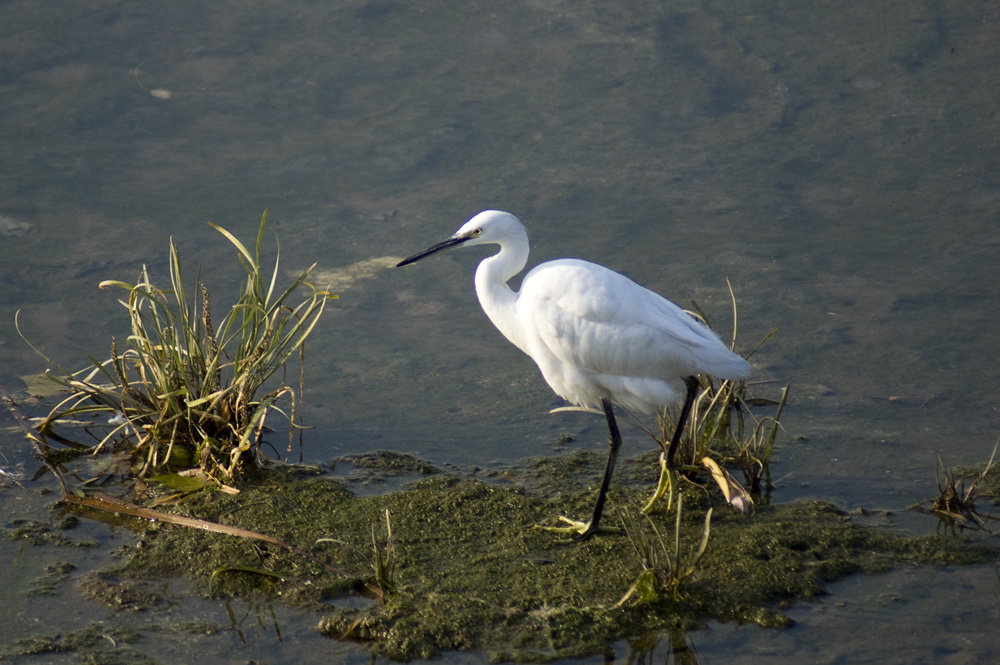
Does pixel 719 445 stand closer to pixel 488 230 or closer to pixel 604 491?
pixel 604 491

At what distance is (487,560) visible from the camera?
3.63 meters

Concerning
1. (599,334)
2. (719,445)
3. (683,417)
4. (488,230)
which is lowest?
(719,445)

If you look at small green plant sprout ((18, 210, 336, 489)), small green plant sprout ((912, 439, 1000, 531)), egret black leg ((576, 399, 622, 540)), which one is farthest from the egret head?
small green plant sprout ((912, 439, 1000, 531))

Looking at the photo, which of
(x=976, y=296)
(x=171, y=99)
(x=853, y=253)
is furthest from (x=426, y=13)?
(x=976, y=296)

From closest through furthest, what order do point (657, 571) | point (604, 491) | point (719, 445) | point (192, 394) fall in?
1. point (657, 571)
2. point (604, 491)
3. point (192, 394)
4. point (719, 445)

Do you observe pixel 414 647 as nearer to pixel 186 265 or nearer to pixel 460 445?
pixel 460 445

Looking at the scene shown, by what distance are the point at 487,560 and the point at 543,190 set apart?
3.60 meters

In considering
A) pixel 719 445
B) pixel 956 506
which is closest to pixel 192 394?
pixel 719 445

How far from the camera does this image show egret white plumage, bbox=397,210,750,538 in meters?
3.88

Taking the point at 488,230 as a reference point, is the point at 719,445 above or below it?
below

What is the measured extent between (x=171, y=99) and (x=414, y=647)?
18.4 feet

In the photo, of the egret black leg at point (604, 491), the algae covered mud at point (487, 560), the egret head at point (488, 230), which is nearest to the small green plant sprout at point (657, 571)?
the algae covered mud at point (487, 560)

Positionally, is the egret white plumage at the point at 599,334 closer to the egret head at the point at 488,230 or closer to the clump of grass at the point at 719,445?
the egret head at the point at 488,230

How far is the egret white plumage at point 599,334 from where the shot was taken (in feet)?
12.7
